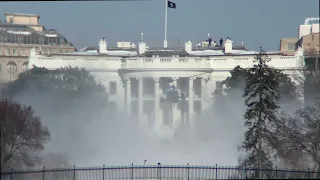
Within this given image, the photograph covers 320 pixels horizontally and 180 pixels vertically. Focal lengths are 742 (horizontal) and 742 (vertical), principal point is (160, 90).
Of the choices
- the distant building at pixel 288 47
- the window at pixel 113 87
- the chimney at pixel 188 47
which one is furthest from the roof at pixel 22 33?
the distant building at pixel 288 47

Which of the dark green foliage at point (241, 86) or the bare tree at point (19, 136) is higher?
the dark green foliage at point (241, 86)

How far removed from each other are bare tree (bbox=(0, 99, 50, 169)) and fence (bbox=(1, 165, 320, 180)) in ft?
2.14

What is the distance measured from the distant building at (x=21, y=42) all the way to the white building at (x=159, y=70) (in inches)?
27.0

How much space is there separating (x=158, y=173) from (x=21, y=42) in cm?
1448

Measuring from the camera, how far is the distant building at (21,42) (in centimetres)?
2992

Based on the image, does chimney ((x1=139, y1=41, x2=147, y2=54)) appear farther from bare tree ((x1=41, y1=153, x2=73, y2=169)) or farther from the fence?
the fence

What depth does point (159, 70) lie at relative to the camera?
1266 inches

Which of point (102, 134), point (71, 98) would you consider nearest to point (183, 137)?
point (102, 134)

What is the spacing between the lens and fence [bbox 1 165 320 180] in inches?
634

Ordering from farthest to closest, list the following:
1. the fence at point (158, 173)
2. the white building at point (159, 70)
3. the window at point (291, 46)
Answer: the window at point (291, 46), the white building at point (159, 70), the fence at point (158, 173)

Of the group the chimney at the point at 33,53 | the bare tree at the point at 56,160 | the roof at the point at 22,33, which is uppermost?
the roof at the point at 22,33

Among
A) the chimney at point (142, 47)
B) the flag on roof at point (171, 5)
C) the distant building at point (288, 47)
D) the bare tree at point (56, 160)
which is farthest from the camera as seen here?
the distant building at point (288, 47)

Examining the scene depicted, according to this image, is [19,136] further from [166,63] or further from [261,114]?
[166,63]

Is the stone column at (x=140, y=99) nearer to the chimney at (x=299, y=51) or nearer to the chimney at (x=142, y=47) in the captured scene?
the chimney at (x=142, y=47)
